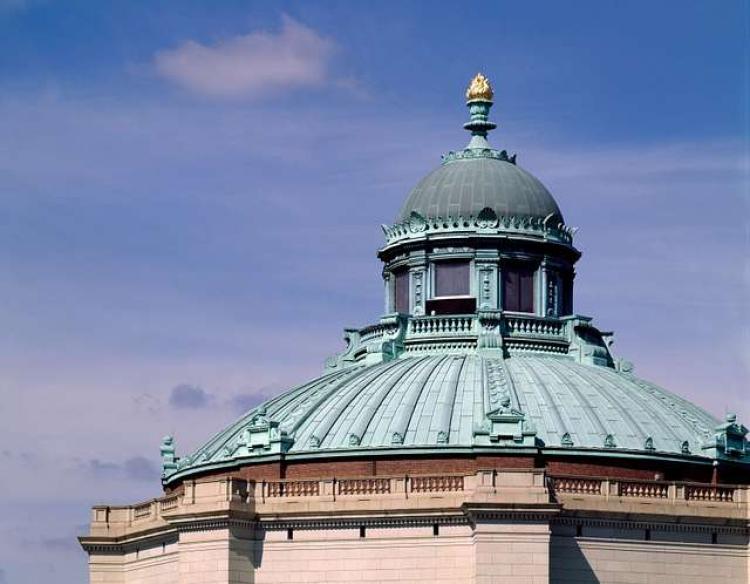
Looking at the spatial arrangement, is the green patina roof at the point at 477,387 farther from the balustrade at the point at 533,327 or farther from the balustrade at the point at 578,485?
the balustrade at the point at 578,485

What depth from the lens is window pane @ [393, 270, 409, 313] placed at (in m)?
137

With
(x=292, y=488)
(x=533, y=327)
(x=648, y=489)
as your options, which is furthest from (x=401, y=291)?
(x=648, y=489)

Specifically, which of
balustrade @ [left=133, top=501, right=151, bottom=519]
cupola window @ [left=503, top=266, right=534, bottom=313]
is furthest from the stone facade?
cupola window @ [left=503, top=266, right=534, bottom=313]

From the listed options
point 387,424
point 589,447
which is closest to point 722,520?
point 589,447

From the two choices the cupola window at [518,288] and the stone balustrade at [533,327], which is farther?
the cupola window at [518,288]

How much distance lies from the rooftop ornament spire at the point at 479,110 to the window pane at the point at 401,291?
748 cm

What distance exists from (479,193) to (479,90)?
6.04 m

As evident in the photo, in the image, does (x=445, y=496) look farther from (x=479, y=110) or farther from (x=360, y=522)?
(x=479, y=110)

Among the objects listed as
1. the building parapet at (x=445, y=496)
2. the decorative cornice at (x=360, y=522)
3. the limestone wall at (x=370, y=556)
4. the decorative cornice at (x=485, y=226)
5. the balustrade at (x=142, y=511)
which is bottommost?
the limestone wall at (x=370, y=556)

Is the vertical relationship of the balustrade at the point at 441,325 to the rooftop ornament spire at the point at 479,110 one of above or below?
below

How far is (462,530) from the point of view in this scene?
118312mm

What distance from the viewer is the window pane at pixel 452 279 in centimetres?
13462

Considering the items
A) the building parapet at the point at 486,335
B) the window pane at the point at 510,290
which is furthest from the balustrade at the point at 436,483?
the window pane at the point at 510,290

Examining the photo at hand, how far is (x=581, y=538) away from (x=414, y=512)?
6.89 metres
